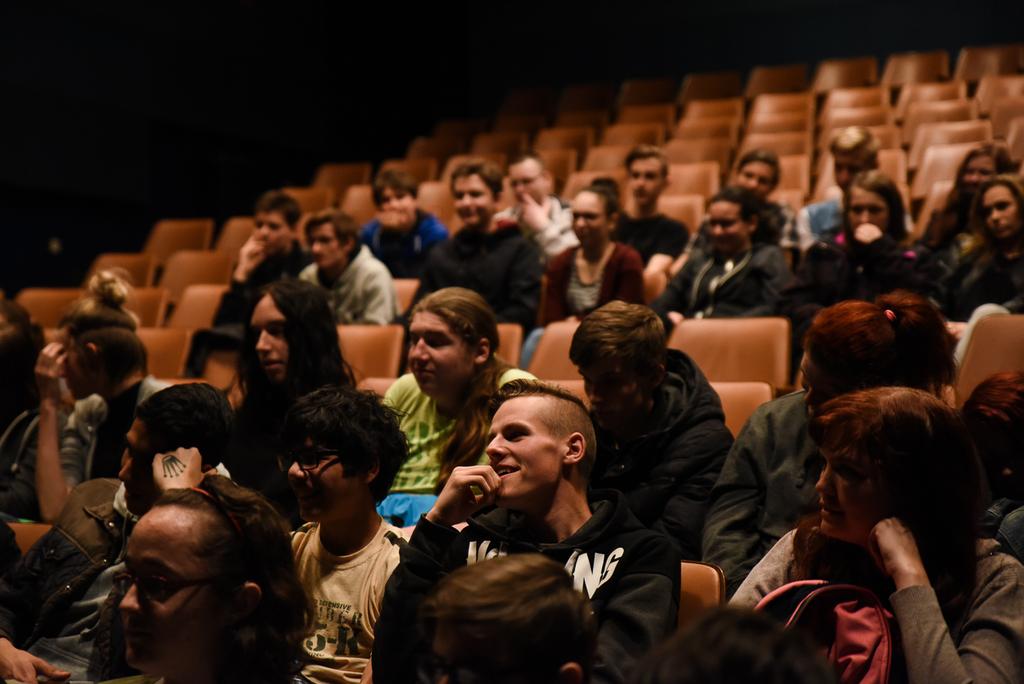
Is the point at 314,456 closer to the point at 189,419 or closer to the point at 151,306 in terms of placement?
the point at 189,419

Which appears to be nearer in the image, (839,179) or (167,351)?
(167,351)

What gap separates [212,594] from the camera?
1.42 m

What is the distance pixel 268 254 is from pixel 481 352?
2172 millimetres

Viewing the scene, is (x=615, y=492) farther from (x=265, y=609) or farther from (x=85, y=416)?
(x=85, y=416)

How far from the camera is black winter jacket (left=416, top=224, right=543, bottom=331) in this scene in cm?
386

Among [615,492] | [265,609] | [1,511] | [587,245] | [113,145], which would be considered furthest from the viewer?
[113,145]

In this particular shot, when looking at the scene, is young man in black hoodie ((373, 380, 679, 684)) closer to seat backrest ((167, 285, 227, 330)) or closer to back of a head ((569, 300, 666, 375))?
back of a head ((569, 300, 666, 375))

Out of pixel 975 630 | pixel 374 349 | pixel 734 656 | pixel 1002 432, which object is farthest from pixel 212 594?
pixel 374 349

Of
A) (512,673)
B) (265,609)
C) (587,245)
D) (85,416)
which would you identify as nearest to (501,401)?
(265,609)

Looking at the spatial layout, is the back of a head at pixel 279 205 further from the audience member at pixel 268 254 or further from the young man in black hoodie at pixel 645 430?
the young man in black hoodie at pixel 645 430

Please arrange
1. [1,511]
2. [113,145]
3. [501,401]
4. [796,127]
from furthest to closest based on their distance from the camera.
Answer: [113,145] → [796,127] → [1,511] → [501,401]

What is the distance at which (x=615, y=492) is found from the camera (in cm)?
170

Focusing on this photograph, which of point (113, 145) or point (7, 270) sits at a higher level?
point (113, 145)

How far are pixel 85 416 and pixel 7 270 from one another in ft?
12.8
